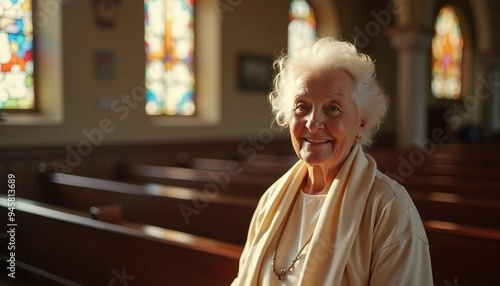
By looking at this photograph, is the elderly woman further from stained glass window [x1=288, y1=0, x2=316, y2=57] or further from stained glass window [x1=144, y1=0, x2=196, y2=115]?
stained glass window [x1=288, y1=0, x2=316, y2=57]

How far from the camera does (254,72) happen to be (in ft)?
26.4

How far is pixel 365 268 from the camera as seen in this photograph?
1.38 metres

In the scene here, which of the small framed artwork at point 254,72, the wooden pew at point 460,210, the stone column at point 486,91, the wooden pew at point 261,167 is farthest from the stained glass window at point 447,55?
the wooden pew at point 460,210

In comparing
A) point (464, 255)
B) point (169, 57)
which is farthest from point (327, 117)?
point (169, 57)

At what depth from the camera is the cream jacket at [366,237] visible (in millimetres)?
1320

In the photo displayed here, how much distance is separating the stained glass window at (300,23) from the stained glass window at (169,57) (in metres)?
1.99

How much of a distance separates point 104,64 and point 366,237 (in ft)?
17.3

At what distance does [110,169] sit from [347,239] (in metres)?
4.69

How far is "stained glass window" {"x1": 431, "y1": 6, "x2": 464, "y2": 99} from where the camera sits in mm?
11633
